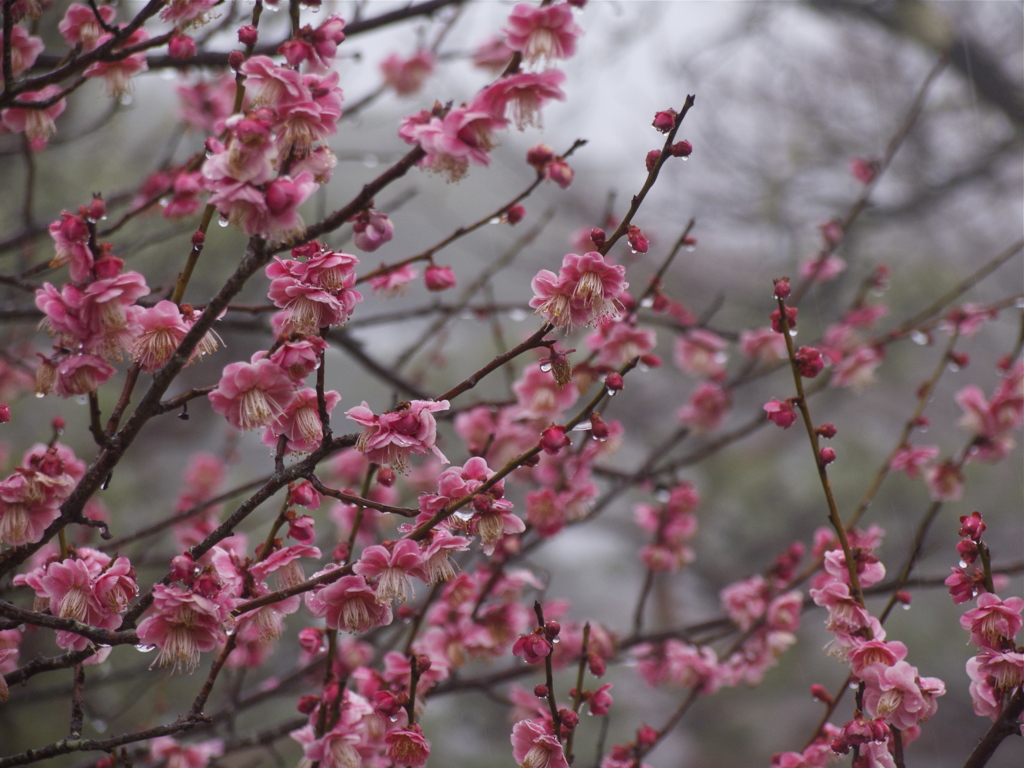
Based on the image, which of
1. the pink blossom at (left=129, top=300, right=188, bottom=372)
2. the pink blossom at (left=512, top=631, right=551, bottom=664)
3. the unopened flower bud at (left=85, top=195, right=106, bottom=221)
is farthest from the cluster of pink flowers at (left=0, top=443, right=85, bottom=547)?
the pink blossom at (left=512, top=631, right=551, bottom=664)

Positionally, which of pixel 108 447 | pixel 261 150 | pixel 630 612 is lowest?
pixel 108 447

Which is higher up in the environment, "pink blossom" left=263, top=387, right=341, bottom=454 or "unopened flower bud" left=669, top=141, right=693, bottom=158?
"unopened flower bud" left=669, top=141, right=693, bottom=158

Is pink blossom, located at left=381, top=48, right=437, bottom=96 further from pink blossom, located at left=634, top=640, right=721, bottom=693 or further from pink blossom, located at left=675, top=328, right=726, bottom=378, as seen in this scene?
pink blossom, located at left=634, top=640, right=721, bottom=693

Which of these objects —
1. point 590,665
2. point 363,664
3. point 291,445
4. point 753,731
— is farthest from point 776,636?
point 753,731

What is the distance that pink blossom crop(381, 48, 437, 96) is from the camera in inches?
81.9

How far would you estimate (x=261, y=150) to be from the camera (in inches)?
24.6

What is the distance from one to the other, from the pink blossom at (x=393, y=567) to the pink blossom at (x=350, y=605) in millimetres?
19

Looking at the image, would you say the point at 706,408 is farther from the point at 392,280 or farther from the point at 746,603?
the point at 392,280

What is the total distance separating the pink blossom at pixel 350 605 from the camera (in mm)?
743

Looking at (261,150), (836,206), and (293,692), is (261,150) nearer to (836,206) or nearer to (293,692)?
(293,692)

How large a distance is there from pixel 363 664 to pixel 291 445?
740 millimetres

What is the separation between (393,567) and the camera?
73 cm

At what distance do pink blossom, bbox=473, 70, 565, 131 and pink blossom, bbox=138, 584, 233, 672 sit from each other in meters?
0.51

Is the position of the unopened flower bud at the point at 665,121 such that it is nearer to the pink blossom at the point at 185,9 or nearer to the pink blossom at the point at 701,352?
the pink blossom at the point at 185,9
